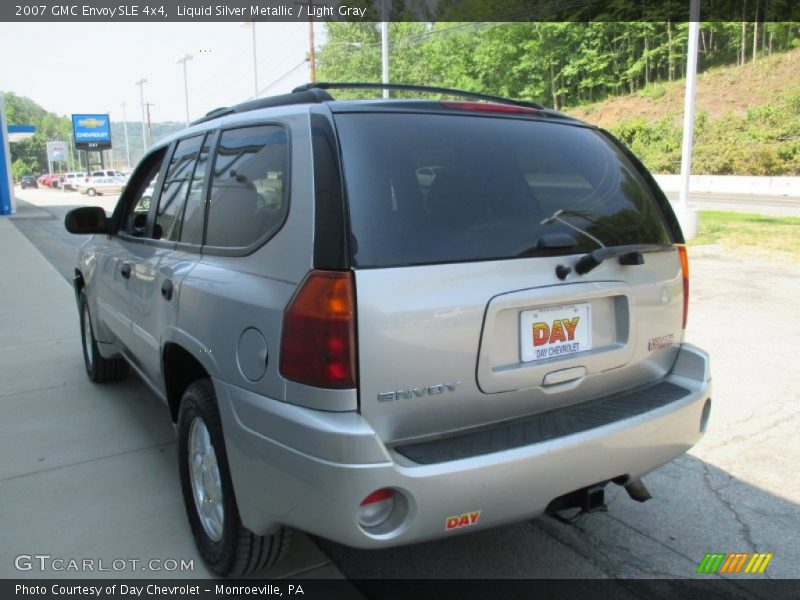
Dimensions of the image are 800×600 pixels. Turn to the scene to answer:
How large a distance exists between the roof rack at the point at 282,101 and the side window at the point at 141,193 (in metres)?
0.83

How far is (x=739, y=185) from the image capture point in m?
30.5

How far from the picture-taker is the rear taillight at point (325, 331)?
6.42ft

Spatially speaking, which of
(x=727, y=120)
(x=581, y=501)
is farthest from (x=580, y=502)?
(x=727, y=120)

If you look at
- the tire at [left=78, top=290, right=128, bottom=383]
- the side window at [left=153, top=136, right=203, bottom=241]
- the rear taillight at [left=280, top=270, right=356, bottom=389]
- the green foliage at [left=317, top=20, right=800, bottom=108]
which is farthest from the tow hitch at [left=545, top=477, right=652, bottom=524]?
the green foliage at [left=317, top=20, right=800, bottom=108]

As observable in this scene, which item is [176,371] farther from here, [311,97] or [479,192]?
[479,192]

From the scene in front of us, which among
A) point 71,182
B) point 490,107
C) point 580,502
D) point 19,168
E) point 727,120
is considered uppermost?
point 727,120

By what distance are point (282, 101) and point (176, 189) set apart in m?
0.97

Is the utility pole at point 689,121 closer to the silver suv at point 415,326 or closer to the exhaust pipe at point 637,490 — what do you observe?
the silver suv at point 415,326

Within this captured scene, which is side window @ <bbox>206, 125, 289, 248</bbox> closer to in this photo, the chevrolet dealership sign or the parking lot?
the parking lot

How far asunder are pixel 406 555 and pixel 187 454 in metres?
1.03

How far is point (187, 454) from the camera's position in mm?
2795

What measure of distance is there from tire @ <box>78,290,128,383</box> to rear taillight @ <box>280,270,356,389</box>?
3.38 metres

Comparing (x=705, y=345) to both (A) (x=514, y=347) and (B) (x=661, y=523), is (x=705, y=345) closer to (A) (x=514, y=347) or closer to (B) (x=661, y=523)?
(B) (x=661, y=523)

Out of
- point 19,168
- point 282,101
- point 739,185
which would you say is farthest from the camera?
point 19,168
